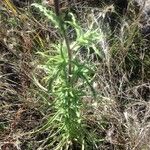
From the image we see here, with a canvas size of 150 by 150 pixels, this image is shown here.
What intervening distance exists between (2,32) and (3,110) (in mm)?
655

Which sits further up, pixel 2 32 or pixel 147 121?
pixel 2 32

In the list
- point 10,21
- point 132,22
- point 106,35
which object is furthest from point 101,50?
point 10,21

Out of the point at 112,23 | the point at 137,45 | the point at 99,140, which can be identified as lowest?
the point at 99,140

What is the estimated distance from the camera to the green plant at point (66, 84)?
6.72 feet

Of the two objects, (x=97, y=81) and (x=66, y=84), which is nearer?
(x=66, y=84)

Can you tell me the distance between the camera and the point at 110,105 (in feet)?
9.13

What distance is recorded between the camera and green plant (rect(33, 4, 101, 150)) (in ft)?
6.72

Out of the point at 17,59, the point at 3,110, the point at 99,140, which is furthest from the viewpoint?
the point at 17,59

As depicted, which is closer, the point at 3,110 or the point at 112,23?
the point at 3,110

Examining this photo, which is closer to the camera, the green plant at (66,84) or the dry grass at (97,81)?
the green plant at (66,84)

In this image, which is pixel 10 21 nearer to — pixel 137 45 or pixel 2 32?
pixel 2 32

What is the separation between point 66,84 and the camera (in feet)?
7.30

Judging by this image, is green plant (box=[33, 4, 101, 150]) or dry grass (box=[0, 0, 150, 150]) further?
dry grass (box=[0, 0, 150, 150])

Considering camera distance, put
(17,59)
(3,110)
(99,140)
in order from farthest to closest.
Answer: (17,59) → (3,110) → (99,140)
